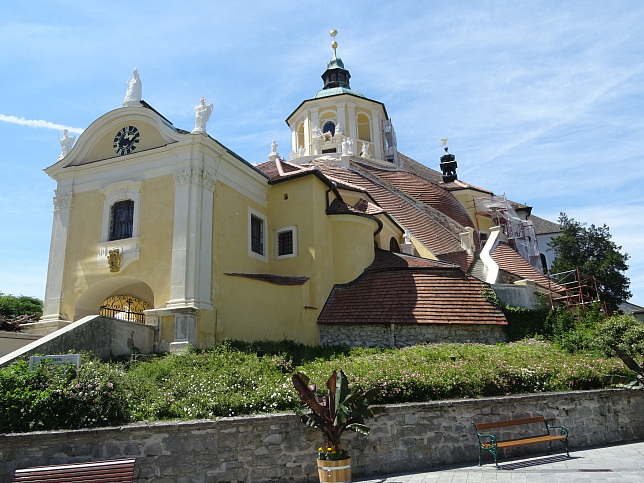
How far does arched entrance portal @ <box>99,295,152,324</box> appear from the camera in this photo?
64.7ft

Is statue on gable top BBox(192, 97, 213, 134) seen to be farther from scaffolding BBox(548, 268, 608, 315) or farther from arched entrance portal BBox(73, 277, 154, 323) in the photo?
scaffolding BBox(548, 268, 608, 315)

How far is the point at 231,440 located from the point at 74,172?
13.9 m

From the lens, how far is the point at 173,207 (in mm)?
17844

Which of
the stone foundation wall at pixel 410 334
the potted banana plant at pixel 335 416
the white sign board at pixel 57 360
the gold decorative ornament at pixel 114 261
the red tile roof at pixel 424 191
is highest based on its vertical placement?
the red tile roof at pixel 424 191

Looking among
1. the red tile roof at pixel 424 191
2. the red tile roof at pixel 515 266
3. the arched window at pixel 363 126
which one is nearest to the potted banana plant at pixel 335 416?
the red tile roof at pixel 515 266

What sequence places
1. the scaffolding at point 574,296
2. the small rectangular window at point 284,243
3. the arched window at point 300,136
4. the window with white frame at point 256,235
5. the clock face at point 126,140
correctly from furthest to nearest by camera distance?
the arched window at point 300,136 < the scaffolding at point 574,296 < the small rectangular window at point 284,243 < the window with white frame at point 256,235 < the clock face at point 126,140

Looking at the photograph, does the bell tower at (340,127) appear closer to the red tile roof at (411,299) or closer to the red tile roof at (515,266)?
the red tile roof at (515,266)

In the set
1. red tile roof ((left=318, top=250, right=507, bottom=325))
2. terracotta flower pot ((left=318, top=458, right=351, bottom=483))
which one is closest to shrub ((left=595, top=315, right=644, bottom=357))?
red tile roof ((left=318, top=250, right=507, bottom=325))

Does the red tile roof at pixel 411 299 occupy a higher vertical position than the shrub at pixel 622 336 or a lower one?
higher

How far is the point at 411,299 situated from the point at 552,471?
31.6ft

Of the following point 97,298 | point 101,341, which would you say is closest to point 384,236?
point 97,298

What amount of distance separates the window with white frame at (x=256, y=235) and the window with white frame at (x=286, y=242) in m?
0.50

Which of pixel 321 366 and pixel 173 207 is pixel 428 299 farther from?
pixel 173 207

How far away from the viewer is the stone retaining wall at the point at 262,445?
9.27 meters
